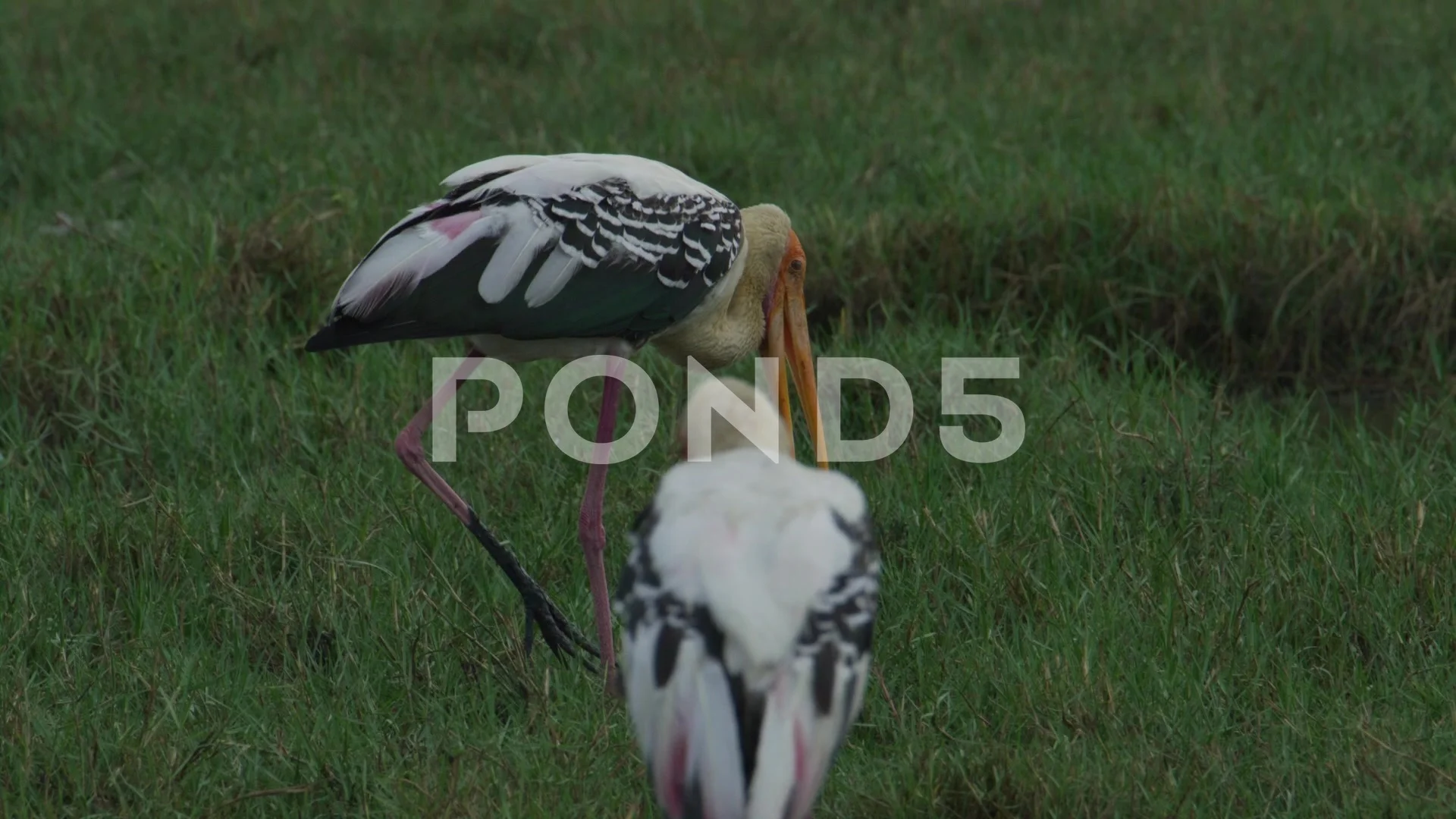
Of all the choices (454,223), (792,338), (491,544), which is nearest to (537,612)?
(491,544)

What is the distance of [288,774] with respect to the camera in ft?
9.72

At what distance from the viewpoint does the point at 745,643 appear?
7.73 feet

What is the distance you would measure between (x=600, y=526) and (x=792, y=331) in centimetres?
73

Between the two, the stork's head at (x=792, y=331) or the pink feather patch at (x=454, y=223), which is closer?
the pink feather patch at (x=454, y=223)

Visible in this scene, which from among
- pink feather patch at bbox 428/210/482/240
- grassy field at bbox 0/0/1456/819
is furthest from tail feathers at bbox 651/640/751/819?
pink feather patch at bbox 428/210/482/240

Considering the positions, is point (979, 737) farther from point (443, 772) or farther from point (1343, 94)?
point (1343, 94)

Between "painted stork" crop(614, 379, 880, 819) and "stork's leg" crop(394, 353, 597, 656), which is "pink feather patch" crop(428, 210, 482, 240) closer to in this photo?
"stork's leg" crop(394, 353, 597, 656)

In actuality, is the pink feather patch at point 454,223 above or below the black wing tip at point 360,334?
above

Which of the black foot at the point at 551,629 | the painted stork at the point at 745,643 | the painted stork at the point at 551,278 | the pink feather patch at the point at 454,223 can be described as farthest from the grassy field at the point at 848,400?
the pink feather patch at the point at 454,223

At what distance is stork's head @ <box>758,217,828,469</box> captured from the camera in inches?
158

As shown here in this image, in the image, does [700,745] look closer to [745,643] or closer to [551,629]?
[745,643]

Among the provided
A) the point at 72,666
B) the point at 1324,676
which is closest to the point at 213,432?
the point at 72,666

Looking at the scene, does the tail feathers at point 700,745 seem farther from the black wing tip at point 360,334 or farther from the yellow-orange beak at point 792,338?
the yellow-orange beak at point 792,338

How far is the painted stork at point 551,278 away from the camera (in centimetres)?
346
